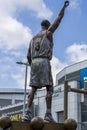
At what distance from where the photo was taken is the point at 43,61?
9.26 meters

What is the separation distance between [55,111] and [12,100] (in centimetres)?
3801

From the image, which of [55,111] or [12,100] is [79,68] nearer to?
[55,111]

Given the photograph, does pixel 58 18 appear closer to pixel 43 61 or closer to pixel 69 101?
pixel 43 61

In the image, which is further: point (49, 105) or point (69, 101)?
point (69, 101)

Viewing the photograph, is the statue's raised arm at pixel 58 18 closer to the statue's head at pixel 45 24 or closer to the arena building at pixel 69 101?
the statue's head at pixel 45 24

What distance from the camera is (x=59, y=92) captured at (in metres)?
56.6

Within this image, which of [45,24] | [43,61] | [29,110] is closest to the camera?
[29,110]

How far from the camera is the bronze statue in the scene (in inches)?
360

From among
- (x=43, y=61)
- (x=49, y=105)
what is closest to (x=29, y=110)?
(x=49, y=105)

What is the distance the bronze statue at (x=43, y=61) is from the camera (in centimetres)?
913

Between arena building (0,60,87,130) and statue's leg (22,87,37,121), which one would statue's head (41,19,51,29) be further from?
arena building (0,60,87,130)

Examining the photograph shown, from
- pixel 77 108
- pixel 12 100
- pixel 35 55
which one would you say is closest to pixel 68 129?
pixel 35 55

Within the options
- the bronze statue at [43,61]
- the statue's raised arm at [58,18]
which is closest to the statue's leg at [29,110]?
the bronze statue at [43,61]

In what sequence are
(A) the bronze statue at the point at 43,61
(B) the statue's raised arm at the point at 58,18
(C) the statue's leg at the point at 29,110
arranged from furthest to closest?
(B) the statue's raised arm at the point at 58,18
(A) the bronze statue at the point at 43,61
(C) the statue's leg at the point at 29,110
